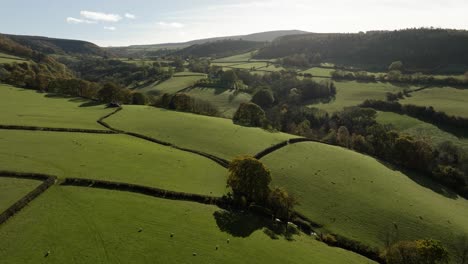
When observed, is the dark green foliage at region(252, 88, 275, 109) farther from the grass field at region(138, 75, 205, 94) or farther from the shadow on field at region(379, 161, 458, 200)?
the shadow on field at region(379, 161, 458, 200)

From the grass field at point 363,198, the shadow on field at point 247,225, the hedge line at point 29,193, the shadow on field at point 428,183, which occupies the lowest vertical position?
the shadow on field at point 428,183

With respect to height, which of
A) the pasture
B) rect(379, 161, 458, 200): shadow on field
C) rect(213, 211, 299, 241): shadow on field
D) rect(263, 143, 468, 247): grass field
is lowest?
rect(379, 161, 458, 200): shadow on field

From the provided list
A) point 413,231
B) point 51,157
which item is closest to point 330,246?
point 413,231

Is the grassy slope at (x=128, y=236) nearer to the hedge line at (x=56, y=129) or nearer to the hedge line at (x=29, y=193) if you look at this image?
the hedge line at (x=29, y=193)

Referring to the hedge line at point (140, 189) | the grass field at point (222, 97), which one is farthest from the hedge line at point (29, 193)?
the grass field at point (222, 97)

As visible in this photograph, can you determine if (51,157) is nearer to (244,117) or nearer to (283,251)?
(283,251)

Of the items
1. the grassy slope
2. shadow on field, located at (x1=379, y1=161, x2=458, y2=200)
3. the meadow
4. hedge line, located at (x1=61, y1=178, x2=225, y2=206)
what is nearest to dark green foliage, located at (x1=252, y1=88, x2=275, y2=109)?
the meadow
